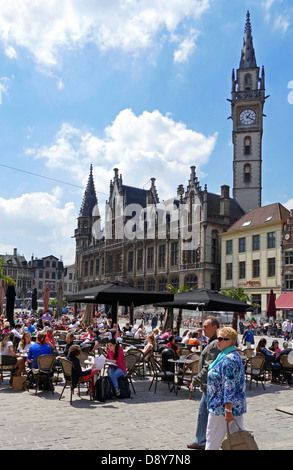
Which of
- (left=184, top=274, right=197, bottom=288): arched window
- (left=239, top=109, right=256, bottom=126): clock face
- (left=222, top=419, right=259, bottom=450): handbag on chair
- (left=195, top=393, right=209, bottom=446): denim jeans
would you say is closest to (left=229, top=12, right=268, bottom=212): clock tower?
(left=239, top=109, right=256, bottom=126): clock face

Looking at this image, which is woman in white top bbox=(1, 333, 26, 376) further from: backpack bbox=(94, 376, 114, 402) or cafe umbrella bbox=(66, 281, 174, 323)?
cafe umbrella bbox=(66, 281, 174, 323)

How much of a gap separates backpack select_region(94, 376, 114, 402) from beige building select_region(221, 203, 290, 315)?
3134 centimetres

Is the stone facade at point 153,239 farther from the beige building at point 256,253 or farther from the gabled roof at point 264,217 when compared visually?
the gabled roof at point 264,217

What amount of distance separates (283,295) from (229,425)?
111 feet

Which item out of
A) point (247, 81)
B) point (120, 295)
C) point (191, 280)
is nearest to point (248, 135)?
point (247, 81)

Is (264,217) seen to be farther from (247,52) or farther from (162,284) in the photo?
(247,52)

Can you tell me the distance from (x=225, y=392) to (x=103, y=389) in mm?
4952

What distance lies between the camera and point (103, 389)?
8.73 meters

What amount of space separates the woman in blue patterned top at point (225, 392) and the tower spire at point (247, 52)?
185 feet

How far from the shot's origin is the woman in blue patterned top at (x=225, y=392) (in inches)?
171

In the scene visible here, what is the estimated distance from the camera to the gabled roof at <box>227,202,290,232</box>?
39.3 meters
